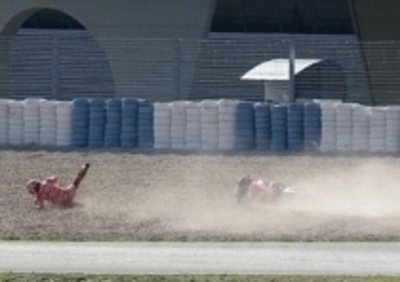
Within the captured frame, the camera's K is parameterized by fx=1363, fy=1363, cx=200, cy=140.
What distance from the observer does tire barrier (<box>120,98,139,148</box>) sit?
80.0 feet

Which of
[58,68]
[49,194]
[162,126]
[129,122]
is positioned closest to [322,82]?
[58,68]

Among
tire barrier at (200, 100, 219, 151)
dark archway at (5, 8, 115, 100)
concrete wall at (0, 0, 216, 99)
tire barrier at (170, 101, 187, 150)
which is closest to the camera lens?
tire barrier at (200, 100, 219, 151)

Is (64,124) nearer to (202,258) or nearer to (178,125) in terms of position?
(178,125)

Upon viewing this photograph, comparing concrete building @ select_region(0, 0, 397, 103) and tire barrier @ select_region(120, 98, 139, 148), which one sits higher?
concrete building @ select_region(0, 0, 397, 103)

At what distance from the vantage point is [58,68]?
2867cm

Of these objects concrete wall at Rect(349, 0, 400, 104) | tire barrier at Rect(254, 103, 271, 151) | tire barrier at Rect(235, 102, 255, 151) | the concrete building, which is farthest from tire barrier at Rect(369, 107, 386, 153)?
concrete wall at Rect(349, 0, 400, 104)

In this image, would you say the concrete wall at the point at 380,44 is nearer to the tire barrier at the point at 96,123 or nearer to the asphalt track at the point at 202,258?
the tire barrier at the point at 96,123

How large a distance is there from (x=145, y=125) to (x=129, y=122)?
0.30m

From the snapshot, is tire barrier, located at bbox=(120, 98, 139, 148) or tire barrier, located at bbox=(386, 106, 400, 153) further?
tire barrier, located at bbox=(120, 98, 139, 148)

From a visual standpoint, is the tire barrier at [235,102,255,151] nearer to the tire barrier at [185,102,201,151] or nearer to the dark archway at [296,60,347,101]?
the tire barrier at [185,102,201,151]

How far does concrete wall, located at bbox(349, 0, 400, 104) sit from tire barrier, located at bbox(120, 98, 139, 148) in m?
7.26

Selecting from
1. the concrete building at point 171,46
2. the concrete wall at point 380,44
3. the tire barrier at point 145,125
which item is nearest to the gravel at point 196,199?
the tire barrier at point 145,125

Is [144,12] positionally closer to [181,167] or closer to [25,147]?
[25,147]

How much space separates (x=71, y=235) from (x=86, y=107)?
9.56 m
